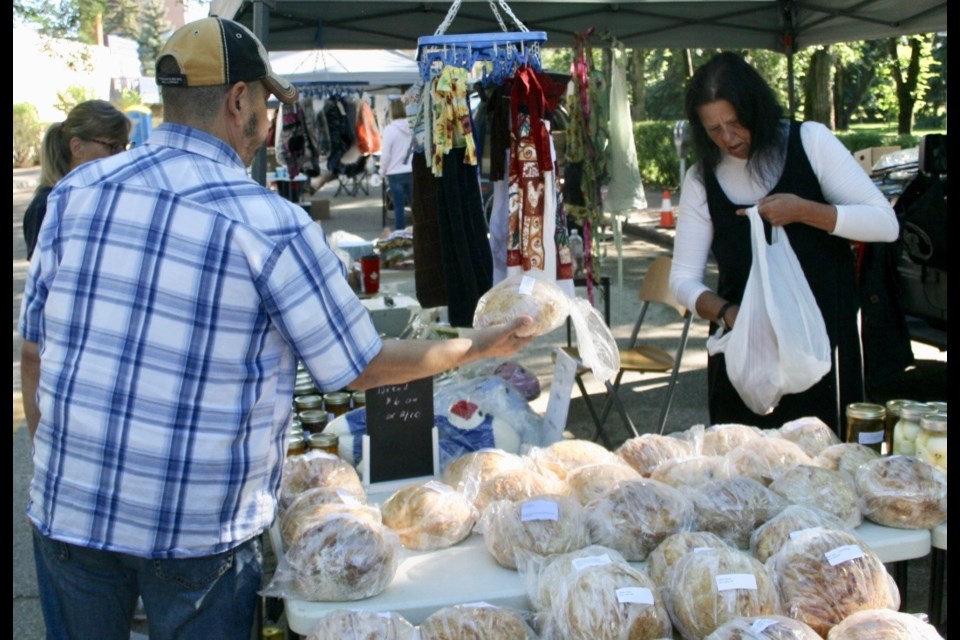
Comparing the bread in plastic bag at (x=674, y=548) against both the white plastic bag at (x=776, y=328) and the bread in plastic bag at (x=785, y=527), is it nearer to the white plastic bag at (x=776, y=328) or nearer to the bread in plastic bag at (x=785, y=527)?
the bread in plastic bag at (x=785, y=527)

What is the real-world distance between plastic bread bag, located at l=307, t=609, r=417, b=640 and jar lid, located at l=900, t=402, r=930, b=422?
148 cm

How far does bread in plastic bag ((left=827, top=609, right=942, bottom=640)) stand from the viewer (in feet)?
5.81

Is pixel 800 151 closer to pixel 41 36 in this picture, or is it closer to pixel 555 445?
pixel 555 445

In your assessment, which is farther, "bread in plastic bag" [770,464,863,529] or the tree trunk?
the tree trunk

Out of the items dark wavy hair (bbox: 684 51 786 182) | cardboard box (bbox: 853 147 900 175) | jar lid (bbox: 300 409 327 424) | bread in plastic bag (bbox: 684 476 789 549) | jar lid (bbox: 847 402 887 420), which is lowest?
bread in plastic bag (bbox: 684 476 789 549)

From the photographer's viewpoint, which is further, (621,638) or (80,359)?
(621,638)

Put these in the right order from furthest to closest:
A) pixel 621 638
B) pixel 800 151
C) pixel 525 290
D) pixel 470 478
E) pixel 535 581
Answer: pixel 800 151
pixel 525 290
pixel 470 478
pixel 535 581
pixel 621 638

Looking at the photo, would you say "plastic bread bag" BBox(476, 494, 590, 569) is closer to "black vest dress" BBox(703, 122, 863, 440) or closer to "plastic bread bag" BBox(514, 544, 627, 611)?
"plastic bread bag" BBox(514, 544, 627, 611)

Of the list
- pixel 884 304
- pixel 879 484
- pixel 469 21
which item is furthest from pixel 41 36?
pixel 879 484

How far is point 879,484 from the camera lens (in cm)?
234

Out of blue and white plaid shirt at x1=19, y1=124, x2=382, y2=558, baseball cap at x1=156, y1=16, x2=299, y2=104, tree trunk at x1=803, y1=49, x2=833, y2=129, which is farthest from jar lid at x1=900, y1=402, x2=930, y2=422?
tree trunk at x1=803, y1=49, x2=833, y2=129

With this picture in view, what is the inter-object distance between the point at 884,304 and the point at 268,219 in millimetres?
3045

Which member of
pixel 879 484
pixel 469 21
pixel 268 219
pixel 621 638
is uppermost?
pixel 469 21

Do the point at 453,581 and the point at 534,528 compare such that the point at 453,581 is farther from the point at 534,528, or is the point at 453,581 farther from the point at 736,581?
the point at 736,581
